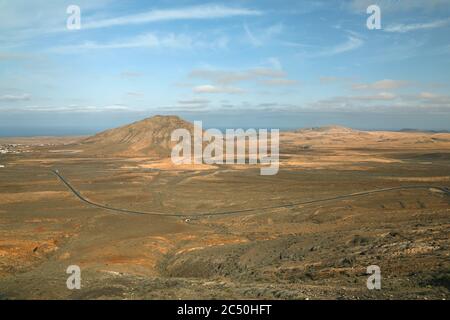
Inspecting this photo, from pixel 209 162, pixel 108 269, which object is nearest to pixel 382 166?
pixel 209 162

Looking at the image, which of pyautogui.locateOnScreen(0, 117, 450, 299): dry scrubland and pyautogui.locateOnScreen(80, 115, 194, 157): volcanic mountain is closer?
pyautogui.locateOnScreen(0, 117, 450, 299): dry scrubland

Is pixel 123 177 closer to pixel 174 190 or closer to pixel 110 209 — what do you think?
pixel 174 190

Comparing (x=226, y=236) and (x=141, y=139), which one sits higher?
(x=141, y=139)

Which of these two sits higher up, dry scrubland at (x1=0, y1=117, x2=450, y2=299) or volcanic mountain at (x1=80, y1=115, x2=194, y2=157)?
volcanic mountain at (x1=80, y1=115, x2=194, y2=157)

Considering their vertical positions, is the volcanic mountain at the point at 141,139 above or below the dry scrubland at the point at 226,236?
above
